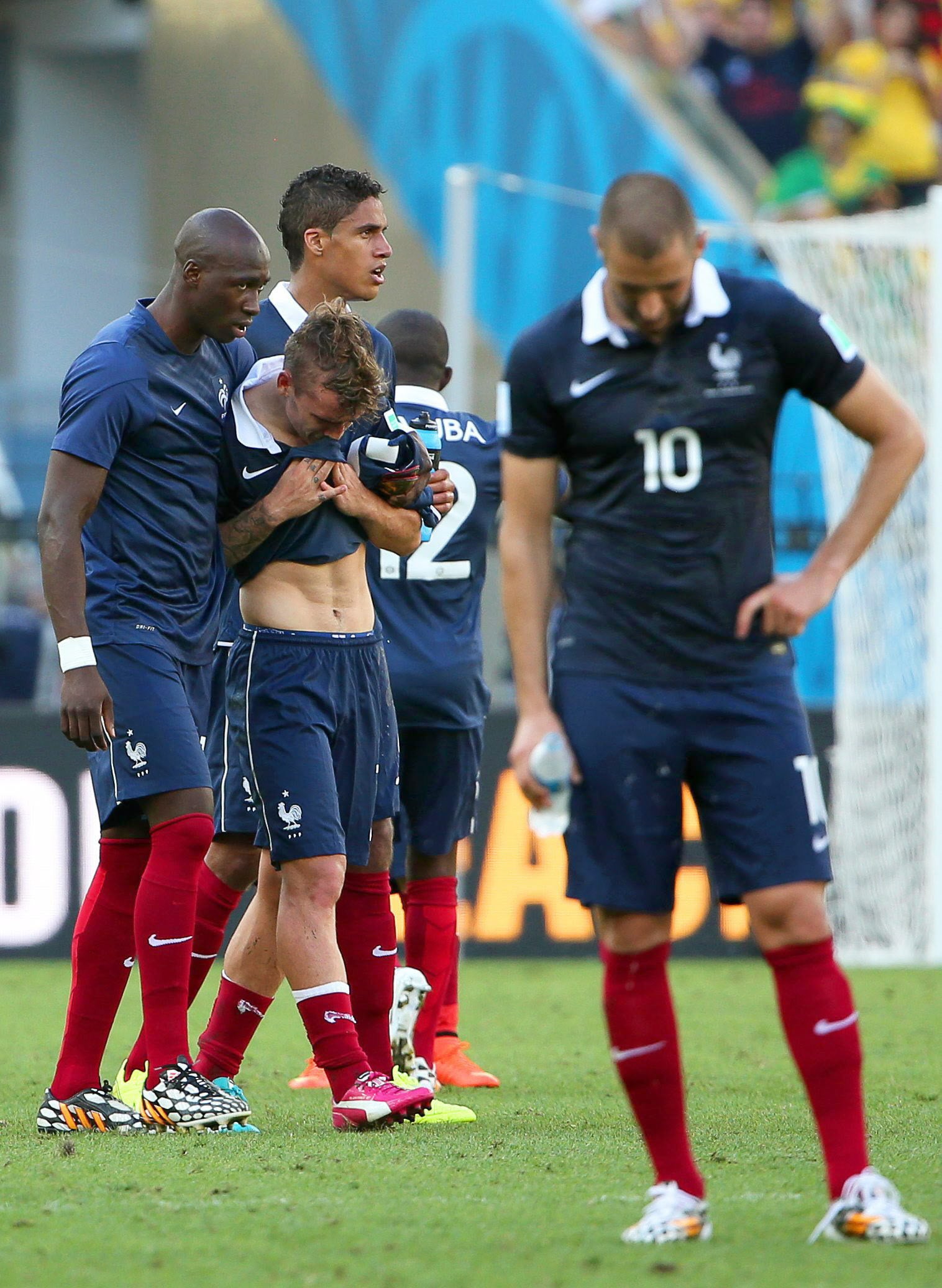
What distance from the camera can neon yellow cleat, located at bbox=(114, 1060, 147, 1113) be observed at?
515 centimetres

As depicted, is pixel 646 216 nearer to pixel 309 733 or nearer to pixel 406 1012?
pixel 309 733

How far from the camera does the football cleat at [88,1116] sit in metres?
4.95

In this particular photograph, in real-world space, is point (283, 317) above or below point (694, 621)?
above

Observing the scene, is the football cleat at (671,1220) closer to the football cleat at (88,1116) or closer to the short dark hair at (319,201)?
the football cleat at (88,1116)

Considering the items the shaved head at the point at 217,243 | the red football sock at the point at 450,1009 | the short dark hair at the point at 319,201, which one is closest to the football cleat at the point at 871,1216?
the shaved head at the point at 217,243

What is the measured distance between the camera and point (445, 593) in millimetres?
6199

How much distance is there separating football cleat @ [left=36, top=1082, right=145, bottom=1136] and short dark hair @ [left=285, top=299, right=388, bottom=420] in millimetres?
1846

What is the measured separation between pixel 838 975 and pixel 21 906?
22.8ft

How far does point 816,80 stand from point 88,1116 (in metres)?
14.1

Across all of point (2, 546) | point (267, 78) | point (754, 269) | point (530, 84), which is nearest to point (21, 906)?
point (2, 546)

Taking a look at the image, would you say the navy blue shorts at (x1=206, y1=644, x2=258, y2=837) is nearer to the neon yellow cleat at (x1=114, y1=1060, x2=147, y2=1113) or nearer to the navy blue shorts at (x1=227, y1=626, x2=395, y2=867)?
the navy blue shorts at (x1=227, y1=626, x2=395, y2=867)

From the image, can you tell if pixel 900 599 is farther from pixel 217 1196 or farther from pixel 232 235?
pixel 217 1196

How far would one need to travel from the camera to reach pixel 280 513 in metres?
4.83

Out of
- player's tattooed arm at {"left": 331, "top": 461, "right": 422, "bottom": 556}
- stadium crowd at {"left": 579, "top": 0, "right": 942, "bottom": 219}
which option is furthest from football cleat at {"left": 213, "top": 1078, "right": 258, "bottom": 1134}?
stadium crowd at {"left": 579, "top": 0, "right": 942, "bottom": 219}
